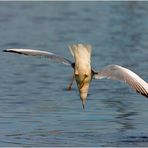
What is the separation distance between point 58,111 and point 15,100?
1065mm

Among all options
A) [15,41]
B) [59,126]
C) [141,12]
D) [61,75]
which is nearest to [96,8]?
[141,12]

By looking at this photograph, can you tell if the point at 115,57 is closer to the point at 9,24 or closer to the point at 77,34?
the point at 77,34

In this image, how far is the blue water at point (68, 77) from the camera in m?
10.4

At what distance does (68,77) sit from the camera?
1448 cm

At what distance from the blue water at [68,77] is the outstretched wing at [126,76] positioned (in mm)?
955

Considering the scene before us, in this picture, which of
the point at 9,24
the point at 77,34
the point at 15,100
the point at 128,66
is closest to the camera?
the point at 15,100

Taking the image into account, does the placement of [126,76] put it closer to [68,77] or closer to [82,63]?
[82,63]

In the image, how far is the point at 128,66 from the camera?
51.1 feet

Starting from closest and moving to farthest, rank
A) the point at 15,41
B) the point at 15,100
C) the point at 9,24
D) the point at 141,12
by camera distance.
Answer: the point at 15,100
the point at 15,41
the point at 9,24
the point at 141,12

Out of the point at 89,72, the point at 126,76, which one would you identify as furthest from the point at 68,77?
the point at 126,76

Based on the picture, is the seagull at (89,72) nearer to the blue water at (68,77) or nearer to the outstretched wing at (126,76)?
the outstretched wing at (126,76)

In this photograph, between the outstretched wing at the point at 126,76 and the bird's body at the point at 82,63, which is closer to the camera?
the outstretched wing at the point at 126,76

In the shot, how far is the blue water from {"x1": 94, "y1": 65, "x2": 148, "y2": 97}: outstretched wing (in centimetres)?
96

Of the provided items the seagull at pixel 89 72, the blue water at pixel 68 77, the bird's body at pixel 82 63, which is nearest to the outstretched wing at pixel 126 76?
the seagull at pixel 89 72
